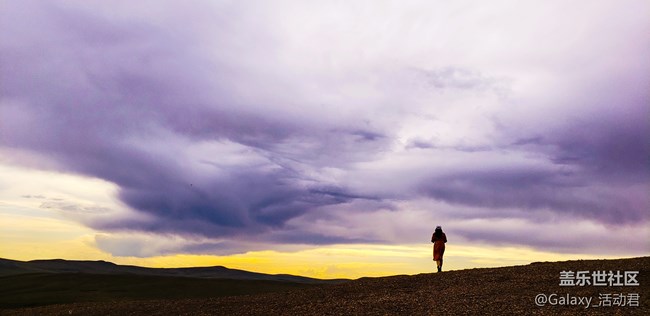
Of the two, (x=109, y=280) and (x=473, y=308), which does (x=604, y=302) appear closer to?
(x=473, y=308)

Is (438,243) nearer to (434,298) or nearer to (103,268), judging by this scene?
(434,298)

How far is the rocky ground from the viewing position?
19766 mm

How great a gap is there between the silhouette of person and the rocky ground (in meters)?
2.28

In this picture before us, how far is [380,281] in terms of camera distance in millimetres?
27531

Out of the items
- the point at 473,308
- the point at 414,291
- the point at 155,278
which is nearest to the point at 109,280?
the point at 155,278

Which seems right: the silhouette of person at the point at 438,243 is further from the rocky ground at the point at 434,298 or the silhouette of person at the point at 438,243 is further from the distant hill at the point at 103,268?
the distant hill at the point at 103,268

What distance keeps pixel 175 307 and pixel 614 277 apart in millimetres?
20021

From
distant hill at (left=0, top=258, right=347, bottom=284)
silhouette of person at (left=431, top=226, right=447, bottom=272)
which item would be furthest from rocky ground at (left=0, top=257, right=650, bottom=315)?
distant hill at (left=0, top=258, right=347, bottom=284)

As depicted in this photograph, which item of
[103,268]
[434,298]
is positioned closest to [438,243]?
[434,298]

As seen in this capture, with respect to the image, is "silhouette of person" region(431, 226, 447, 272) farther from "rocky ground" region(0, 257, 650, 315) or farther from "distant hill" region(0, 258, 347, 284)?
"distant hill" region(0, 258, 347, 284)

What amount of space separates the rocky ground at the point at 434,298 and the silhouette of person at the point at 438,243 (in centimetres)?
228

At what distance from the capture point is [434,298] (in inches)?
869

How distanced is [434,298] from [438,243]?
7.98 metres

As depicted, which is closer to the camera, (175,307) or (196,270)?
(175,307)
